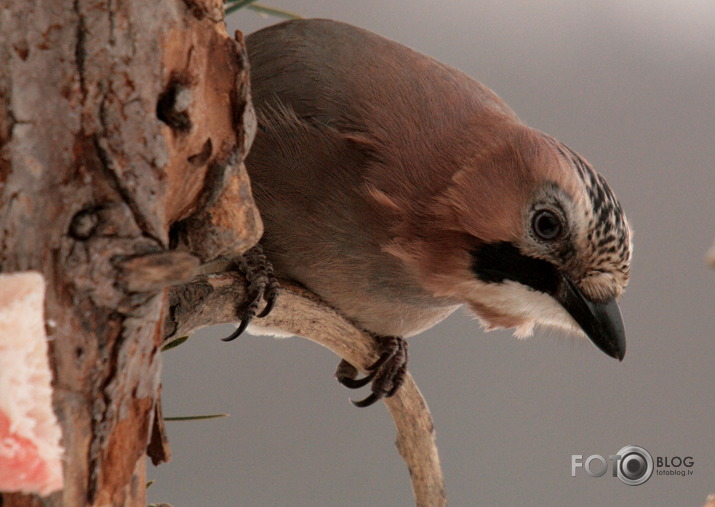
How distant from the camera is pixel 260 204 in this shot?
1296 mm

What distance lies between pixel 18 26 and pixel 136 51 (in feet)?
0.33

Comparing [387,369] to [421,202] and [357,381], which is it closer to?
[357,381]

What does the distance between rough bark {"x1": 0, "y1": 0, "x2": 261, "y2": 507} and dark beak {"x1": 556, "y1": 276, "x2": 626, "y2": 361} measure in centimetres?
67

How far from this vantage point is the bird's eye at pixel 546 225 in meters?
1.16

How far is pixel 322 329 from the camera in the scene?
4.64ft

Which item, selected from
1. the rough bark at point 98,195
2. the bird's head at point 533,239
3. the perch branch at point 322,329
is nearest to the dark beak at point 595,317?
the bird's head at point 533,239

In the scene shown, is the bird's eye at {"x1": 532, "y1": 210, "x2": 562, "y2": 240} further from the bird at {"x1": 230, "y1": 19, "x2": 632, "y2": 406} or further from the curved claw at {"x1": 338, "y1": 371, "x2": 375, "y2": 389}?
the curved claw at {"x1": 338, "y1": 371, "x2": 375, "y2": 389}

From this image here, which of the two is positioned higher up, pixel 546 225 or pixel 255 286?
pixel 546 225

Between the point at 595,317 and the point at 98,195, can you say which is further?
the point at 595,317

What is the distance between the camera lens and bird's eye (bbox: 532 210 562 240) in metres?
1.16

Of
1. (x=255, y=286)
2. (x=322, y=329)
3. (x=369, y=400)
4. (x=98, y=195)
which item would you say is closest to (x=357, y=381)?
(x=369, y=400)

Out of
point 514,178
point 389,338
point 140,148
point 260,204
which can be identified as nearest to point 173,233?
point 140,148

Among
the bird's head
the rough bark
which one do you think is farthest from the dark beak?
the rough bark

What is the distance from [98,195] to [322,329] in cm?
79
